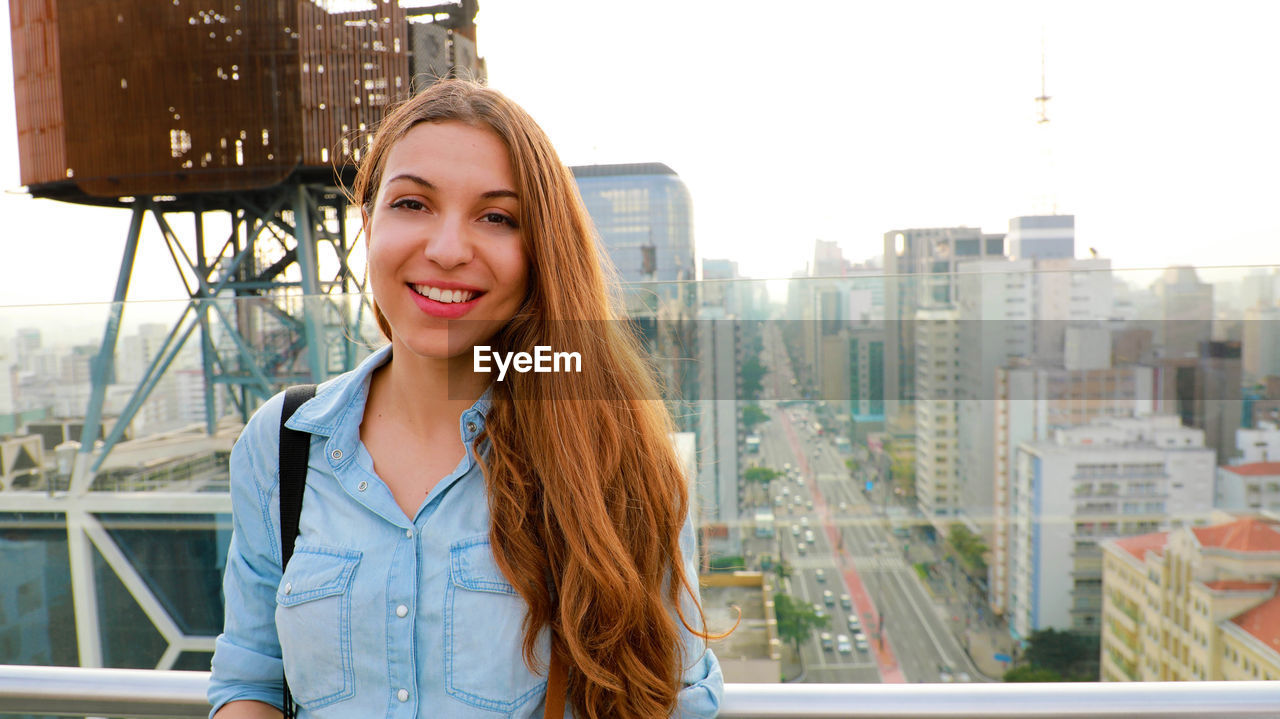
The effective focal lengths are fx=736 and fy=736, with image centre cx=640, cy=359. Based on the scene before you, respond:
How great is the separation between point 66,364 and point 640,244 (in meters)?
2.31

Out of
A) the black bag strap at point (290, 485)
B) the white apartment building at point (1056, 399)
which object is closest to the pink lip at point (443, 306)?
the black bag strap at point (290, 485)

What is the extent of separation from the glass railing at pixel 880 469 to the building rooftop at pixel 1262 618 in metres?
0.01

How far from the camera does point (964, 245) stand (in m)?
2.74

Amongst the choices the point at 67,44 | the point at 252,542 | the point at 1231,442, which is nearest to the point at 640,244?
the point at 252,542

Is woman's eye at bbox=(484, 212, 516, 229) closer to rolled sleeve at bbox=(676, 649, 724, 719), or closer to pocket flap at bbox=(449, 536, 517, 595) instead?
pocket flap at bbox=(449, 536, 517, 595)

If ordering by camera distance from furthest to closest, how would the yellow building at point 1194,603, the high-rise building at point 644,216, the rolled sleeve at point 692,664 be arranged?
the high-rise building at point 644,216 → the yellow building at point 1194,603 → the rolled sleeve at point 692,664

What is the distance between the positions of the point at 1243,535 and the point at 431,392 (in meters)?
2.93

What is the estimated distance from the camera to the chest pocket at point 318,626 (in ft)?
2.81

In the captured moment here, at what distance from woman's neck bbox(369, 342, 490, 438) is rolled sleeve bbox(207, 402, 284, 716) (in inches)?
7.1

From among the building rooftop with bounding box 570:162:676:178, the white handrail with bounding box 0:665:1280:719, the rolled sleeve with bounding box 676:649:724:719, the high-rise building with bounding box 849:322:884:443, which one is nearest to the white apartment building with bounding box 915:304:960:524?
the high-rise building with bounding box 849:322:884:443

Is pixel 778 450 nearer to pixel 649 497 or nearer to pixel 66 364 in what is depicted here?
pixel 649 497

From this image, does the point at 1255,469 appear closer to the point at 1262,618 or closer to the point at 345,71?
the point at 1262,618

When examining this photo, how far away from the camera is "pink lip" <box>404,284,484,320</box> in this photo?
897 millimetres

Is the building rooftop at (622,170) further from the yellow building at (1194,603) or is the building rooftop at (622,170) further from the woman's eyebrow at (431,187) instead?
the yellow building at (1194,603)
